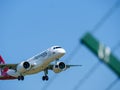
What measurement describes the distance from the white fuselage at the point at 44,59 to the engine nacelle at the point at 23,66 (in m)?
0.68

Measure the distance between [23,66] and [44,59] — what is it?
600 centimetres

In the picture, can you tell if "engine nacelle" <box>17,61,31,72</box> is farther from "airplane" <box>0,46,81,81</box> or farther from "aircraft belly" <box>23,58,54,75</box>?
"aircraft belly" <box>23,58,54,75</box>

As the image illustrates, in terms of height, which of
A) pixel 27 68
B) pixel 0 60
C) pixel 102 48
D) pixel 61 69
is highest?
pixel 0 60

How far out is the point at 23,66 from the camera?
78375mm

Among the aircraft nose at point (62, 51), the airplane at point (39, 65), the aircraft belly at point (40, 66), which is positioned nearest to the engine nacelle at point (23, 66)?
the airplane at point (39, 65)

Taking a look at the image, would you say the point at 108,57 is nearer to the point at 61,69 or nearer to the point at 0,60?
the point at 61,69

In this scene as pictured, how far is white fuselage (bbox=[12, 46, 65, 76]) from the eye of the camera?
7159 cm

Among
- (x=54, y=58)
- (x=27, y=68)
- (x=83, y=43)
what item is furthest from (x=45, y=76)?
(x=83, y=43)

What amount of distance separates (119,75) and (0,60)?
93.9 m

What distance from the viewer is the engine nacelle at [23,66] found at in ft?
255

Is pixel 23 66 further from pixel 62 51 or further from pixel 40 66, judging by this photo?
pixel 62 51

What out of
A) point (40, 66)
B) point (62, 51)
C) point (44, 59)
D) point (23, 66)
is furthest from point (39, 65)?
point (62, 51)

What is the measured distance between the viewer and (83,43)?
6.49 metres

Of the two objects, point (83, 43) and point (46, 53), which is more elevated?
point (46, 53)
